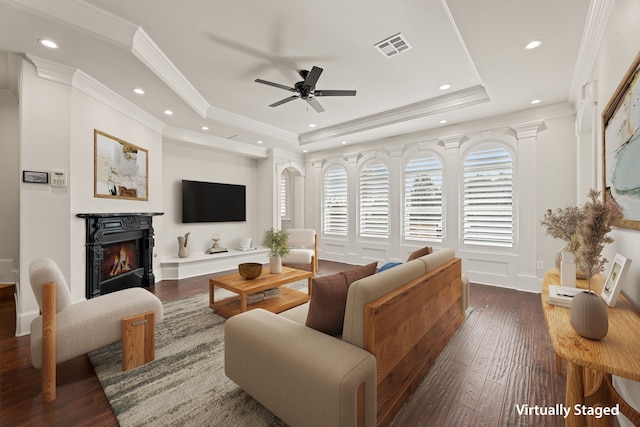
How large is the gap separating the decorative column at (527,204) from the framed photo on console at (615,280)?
3017mm

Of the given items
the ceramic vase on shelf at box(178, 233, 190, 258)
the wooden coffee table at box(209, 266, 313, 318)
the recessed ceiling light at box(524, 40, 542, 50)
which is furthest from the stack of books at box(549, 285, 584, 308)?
the ceramic vase on shelf at box(178, 233, 190, 258)

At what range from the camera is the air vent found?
267cm

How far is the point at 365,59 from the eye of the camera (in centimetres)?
304

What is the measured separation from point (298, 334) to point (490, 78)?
3.44m

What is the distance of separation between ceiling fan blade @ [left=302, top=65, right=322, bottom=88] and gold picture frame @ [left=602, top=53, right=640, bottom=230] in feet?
7.51

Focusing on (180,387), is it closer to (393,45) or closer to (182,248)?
(393,45)

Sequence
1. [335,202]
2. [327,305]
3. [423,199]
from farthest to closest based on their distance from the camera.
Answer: [335,202]
[423,199]
[327,305]

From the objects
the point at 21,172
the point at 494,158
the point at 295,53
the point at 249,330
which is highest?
the point at 295,53

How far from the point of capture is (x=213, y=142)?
5.44 metres

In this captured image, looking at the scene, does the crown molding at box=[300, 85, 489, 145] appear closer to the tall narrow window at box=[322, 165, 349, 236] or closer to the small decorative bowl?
the tall narrow window at box=[322, 165, 349, 236]

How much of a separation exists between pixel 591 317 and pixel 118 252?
4852 millimetres

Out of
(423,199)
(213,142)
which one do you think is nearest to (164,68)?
(213,142)

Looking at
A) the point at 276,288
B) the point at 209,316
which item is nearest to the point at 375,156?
the point at 276,288

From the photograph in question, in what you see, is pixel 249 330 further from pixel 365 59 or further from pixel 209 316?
pixel 365 59
